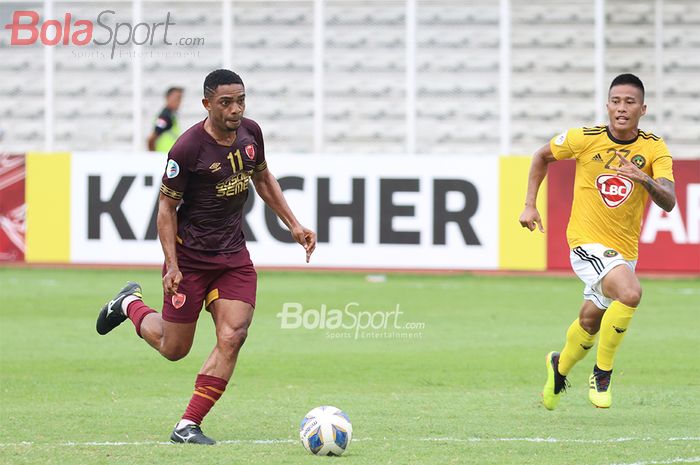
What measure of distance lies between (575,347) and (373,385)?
1862 millimetres

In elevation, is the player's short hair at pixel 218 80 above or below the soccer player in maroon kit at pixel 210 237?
above

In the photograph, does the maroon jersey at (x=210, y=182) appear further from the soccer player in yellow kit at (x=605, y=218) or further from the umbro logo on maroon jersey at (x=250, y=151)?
the soccer player in yellow kit at (x=605, y=218)

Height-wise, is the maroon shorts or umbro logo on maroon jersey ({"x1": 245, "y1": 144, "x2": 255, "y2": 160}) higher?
umbro logo on maroon jersey ({"x1": 245, "y1": 144, "x2": 255, "y2": 160})

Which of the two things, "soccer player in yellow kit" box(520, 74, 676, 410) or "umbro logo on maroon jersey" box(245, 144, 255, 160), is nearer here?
"umbro logo on maroon jersey" box(245, 144, 255, 160)

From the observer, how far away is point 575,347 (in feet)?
28.1

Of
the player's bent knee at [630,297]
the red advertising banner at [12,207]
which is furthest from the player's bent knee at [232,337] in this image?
the red advertising banner at [12,207]

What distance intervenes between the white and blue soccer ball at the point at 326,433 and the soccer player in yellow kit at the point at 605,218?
202 centimetres

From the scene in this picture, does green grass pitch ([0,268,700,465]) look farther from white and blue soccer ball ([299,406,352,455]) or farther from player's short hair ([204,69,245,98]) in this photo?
player's short hair ([204,69,245,98])

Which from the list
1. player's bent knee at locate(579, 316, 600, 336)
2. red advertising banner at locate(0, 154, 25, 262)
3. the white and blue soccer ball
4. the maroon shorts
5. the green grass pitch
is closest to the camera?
the white and blue soccer ball

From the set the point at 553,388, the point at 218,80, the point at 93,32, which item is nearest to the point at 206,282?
the point at 218,80

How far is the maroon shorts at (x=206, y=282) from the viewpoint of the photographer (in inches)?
305

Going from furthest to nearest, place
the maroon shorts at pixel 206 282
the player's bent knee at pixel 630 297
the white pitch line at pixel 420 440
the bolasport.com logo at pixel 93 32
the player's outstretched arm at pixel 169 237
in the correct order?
the bolasport.com logo at pixel 93 32 → the player's bent knee at pixel 630 297 → the maroon shorts at pixel 206 282 → the player's outstretched arm at pixel 169 237 → the white pitch line at pixel 420 440

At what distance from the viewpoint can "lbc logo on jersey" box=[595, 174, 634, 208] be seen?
8469 mm

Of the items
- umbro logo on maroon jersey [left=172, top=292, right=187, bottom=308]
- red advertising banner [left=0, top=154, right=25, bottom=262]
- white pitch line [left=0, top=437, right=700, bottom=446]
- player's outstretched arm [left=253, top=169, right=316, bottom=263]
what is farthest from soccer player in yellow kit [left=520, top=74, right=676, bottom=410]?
red advertising banner [left=0, top=154, right=25, bottom=262]
